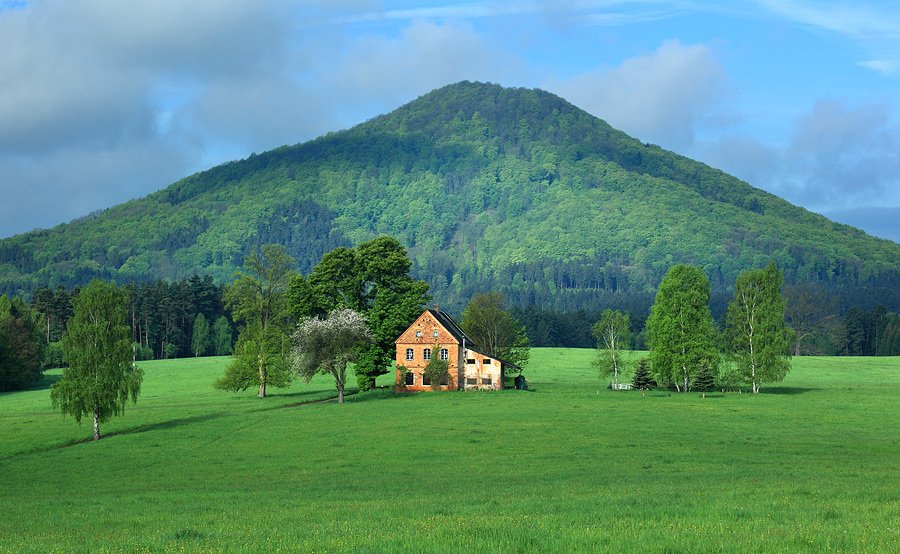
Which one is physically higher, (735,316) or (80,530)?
(735,316)

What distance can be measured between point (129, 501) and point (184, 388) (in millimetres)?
89419

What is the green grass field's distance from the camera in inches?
837

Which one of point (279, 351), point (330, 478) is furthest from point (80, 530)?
point (279, 351)

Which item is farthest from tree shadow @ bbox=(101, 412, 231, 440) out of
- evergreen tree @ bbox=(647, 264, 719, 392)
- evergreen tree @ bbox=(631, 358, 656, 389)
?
evergreen tree @ bbox=(647, 264, 719, 392)

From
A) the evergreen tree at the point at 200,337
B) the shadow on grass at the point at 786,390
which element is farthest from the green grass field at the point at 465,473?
the evergreen tree at the point at 200,337

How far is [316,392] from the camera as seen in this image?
112125 millimetres

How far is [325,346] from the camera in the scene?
98.0m

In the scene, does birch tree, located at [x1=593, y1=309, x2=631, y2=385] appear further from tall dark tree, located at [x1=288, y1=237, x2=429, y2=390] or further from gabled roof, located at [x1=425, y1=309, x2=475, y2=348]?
tall dark tree, located at [x1=288, y1=237, x2=429, y2=390]

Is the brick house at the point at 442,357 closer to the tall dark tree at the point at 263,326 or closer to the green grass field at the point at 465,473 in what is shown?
the green grass field at the point at 465,473

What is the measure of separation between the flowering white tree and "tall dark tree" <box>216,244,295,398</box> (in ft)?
14.3

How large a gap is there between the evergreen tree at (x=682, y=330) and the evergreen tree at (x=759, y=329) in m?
3.79

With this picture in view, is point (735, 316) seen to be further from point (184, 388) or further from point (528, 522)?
point (528, 522)

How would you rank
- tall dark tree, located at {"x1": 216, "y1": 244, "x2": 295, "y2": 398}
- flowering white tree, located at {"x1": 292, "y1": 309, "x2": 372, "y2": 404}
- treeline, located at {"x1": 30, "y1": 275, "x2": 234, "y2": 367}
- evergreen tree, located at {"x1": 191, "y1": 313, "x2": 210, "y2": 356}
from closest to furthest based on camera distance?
flowering white tree, located at {"x1": 292, "y1": 309, "x2": 372, "y2": 404} → tall dark tree, located at {"x1": 216, "y1": 244, "x2": 295, "y2": 398} → treeline, located at {"x1": 30, "y1": 275, "x2": 234, "y2": 367} → evergreen tree, located at {"x1": 191, "y1": 313, "x2": 210, "y2": 356}

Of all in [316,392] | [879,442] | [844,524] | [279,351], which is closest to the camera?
[844,524]
